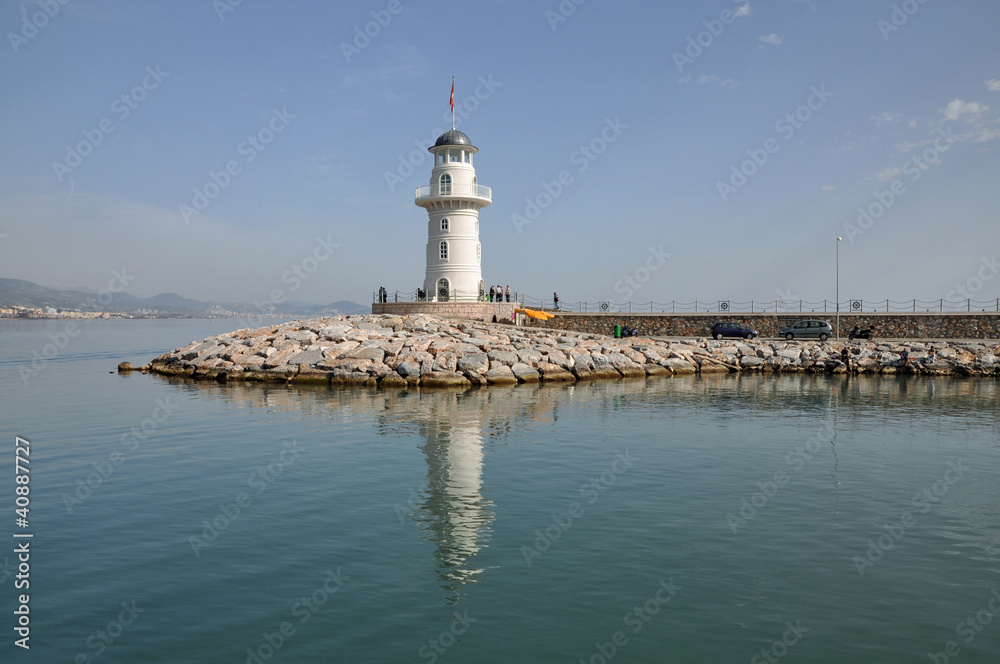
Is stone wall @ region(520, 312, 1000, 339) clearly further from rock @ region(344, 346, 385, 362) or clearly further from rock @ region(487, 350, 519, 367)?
rock @ region(344, 346, 385, 362)

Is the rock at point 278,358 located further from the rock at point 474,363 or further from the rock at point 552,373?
the rock at point 552,373

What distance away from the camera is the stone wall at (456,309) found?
149 feet

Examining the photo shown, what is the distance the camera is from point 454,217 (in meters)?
47.1

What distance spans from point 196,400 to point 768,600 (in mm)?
24334

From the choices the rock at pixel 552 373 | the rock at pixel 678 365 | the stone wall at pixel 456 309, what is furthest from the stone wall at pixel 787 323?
the rock at pixel 552 373

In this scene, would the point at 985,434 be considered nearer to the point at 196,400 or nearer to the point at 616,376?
the point at 616,376

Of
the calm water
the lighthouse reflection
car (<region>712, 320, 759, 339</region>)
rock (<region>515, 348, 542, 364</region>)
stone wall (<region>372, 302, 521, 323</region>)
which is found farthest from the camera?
car (<region>712, 320, 759, 339</region>)

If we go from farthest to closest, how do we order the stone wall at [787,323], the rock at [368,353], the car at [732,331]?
the car at [732,331] < the stone wall at [787,323] < the rock at [368,353]

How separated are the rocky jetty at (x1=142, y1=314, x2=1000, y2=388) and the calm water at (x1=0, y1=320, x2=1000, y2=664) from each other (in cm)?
1075

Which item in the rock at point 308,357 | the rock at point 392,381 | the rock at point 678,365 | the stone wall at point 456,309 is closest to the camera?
the rock at point 392,381

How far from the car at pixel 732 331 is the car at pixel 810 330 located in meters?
2.35

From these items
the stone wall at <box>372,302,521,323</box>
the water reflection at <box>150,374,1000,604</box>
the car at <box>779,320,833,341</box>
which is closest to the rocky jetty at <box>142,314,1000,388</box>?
the water reflection at <box>150,374,1000,604</box>

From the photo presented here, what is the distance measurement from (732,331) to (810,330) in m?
5.34

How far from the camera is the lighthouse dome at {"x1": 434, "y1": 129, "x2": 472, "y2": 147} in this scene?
4666cm
